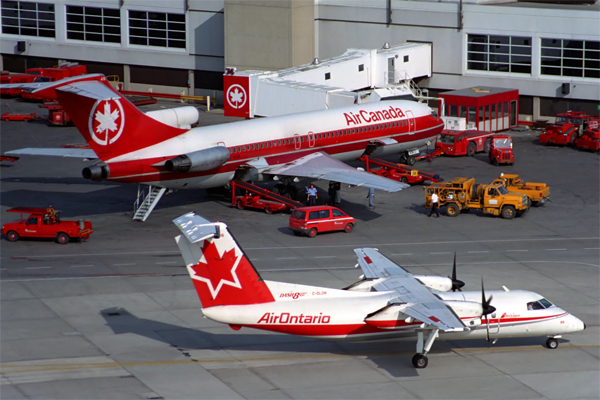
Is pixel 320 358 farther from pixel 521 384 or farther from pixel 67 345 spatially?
pixel 67 345

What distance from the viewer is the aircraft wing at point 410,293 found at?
1192 inches

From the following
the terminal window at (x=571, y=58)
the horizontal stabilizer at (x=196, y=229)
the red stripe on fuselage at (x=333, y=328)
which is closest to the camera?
the horizontal stabilizer at (x=196, y=229)

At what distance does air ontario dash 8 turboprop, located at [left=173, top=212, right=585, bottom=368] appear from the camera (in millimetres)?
31391

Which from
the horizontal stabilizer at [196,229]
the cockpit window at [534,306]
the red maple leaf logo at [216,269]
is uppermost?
the horizontal stabilizer at [196,229]

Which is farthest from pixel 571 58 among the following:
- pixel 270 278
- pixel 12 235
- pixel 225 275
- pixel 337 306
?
pixel 225 275

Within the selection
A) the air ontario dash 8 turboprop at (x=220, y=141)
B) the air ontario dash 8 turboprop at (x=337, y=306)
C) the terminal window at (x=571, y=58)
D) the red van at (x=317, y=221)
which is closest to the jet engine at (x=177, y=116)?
the air ontario dash 8 turboprop at (x=220, y=141)

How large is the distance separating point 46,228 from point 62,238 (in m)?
1.11

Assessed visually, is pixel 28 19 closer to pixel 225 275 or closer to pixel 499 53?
pixel 499 53

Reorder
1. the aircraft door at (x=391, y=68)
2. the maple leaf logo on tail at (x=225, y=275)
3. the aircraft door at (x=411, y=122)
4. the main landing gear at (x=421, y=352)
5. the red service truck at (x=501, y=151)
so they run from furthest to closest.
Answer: the aircraft door at (x=391, y=68)
the red service truck at (x=501, y=151)
the aircraft door at (x=411, y=122)
the main landing gear at (x=421, y=352)
the maple leaf logo on tail at (x=225, y=275)

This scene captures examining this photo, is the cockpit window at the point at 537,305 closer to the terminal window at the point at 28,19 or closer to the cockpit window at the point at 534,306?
the cockpit window at the point at 534,306

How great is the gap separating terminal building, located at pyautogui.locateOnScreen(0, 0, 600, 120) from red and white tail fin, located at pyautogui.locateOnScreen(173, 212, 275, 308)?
54787 mm

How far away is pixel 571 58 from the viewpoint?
7925 cm

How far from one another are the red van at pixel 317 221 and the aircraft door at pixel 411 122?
15697mm

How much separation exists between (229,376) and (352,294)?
5869 millimetres
